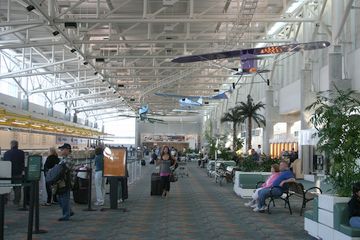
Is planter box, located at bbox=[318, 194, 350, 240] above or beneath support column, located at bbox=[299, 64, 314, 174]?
beneath

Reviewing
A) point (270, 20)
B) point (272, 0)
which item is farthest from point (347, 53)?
point (272, 0)

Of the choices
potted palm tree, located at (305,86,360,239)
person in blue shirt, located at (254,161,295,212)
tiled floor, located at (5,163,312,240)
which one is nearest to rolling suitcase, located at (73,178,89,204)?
tiled floor, located at (5,163,312,240)

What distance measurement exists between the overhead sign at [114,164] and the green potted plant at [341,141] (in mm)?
4721

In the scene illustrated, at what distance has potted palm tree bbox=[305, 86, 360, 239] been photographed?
7.39 m

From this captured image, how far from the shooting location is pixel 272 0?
26.1m

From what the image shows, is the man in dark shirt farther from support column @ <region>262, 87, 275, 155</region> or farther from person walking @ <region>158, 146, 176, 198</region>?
support column @ <region>262, 87, 275, 155</region>

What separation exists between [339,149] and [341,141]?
125 mm

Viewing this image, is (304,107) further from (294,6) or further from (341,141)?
(341,141)

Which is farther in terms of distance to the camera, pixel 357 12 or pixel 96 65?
pixel 96 65

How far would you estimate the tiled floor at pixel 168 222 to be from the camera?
8.21m

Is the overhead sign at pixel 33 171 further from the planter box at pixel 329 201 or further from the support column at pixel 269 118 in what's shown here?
the support column at pixel 269 118

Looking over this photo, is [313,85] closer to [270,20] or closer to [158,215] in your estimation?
[270,20]

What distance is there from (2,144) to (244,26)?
1106cm

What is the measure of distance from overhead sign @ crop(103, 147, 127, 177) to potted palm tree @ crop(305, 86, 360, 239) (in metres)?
4.72
